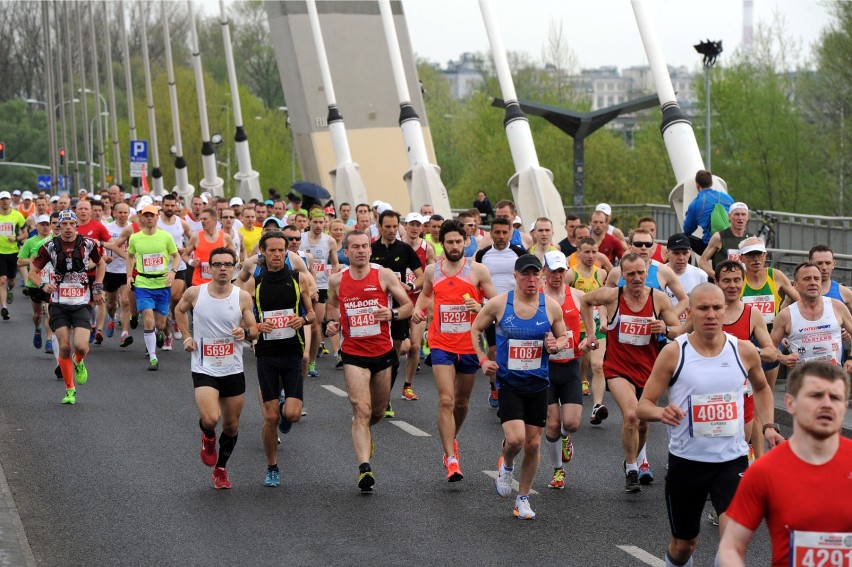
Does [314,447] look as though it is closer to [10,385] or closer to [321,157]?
[10,385]

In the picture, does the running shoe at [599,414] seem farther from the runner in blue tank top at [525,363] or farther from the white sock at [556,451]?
the runner in blue tank top at [525,363]

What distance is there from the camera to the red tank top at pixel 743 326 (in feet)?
34.1

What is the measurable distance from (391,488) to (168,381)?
7353 millimetres

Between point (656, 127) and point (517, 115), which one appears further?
point (656, 127)

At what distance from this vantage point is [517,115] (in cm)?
2891

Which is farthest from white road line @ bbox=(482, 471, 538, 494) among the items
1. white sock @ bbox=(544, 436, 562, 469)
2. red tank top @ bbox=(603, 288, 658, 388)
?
red tank top @ bbox=(603, 288, 658, 388)

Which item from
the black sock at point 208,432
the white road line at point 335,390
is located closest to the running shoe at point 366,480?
the black sock at point 208,432

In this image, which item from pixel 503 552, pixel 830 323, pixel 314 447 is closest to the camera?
pixel 503 552

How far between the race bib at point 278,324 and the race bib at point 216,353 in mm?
405

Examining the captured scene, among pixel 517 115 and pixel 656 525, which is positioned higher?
pixel 517 115

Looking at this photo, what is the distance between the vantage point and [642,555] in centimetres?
927

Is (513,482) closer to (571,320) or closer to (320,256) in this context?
(571,320)

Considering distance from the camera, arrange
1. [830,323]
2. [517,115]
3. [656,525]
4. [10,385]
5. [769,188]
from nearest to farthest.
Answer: [656,525]
[830,323]
[10,385]
[517,115]
[769,188]

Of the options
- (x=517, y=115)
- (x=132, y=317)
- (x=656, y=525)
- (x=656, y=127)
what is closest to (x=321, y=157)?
(x=656, y=127)
